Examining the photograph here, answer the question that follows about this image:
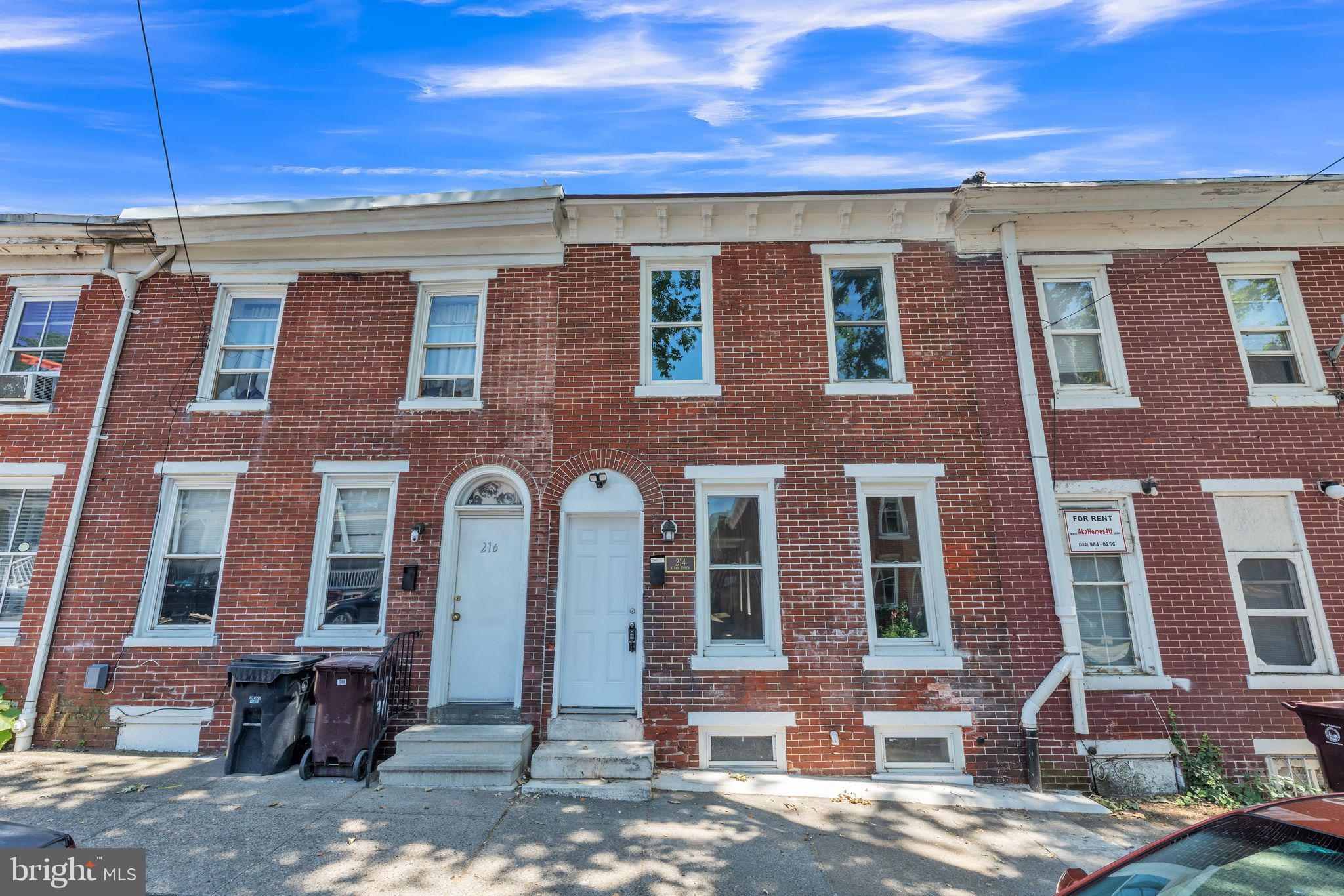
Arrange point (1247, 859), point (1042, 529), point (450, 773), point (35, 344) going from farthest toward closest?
point (35, 344), point (1042, 529), point (450, 773), point (1247, 859)

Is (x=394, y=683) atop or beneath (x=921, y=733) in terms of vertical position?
atop

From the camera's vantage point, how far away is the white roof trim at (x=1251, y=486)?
688cm

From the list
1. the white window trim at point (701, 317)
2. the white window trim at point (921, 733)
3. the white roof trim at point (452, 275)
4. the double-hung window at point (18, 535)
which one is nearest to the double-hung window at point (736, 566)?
the white window trim at point (701, 317)

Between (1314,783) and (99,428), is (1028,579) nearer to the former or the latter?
(1314,783)

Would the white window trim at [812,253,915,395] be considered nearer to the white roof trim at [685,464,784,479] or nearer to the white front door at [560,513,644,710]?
the white roof trim at [685,464,784,479]

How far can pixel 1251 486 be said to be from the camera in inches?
271

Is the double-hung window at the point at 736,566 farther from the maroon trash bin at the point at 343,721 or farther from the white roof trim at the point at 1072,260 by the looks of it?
the white roof trim at the point at 1072,260

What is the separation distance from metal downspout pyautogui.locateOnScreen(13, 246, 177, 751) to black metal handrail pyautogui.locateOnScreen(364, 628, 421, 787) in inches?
166

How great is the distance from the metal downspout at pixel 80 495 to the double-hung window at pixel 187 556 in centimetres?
98

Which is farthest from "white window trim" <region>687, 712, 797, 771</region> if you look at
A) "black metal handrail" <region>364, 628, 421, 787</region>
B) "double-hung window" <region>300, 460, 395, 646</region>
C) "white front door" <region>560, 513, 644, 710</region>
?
"double-hung window" <region>300, 460, 395, 646</region>

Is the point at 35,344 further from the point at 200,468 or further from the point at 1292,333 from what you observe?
the point at 1292,333

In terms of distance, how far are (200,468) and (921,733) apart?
9.33 m

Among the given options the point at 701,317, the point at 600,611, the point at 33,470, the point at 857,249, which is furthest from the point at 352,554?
the point at 857,249

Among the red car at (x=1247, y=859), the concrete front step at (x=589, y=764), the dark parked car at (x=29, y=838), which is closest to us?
the red car at (x=1247, y=859)
